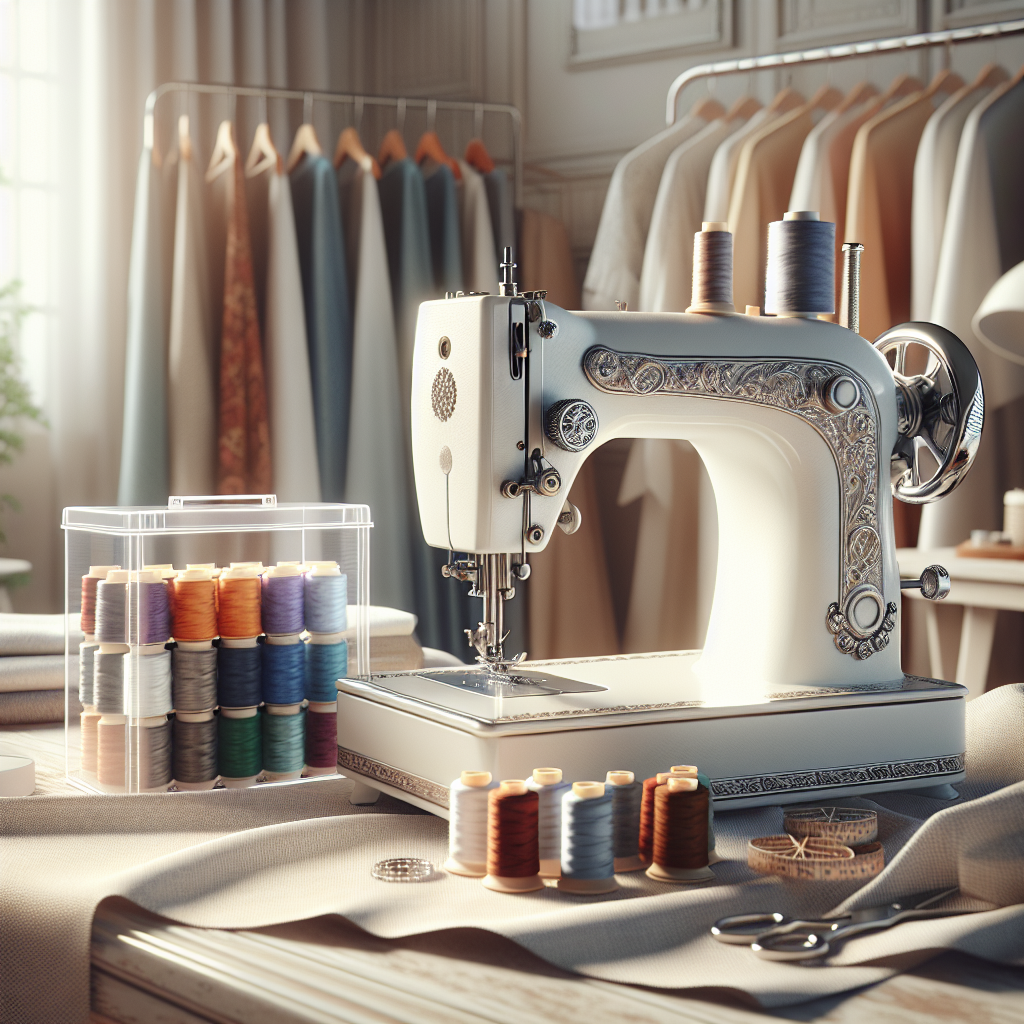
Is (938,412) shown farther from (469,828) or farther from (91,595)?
(91,595)

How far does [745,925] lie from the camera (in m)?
0.82

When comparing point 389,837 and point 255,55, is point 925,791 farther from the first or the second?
point 255,55

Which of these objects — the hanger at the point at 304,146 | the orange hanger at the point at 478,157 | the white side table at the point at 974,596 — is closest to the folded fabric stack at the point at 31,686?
the white side table at the point at 974,596

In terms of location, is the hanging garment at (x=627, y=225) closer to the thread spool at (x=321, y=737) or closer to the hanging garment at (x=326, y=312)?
the hanging garment at (x=326, y=312)

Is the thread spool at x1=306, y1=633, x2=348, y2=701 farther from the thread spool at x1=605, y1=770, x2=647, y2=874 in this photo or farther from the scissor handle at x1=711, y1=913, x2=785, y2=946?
the scissor handle at x1=711, y1=913, x2=785, y2=946

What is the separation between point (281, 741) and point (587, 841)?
1.57 feet

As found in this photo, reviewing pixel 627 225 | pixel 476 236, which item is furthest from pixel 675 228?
pixel 476 236

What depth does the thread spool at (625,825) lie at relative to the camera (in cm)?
96

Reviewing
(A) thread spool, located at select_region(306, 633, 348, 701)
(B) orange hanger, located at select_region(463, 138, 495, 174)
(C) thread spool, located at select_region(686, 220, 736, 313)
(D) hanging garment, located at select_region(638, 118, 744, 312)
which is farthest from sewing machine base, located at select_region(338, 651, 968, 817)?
(B) orange hanger, located at select_region(463, 138, 495, 174)

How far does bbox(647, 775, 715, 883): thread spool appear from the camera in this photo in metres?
0.94

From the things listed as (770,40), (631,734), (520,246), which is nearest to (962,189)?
(770,40)

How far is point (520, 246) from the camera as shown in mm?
3746

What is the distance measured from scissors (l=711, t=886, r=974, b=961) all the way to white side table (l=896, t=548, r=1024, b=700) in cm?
172

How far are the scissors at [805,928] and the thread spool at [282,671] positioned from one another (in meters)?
0.59
